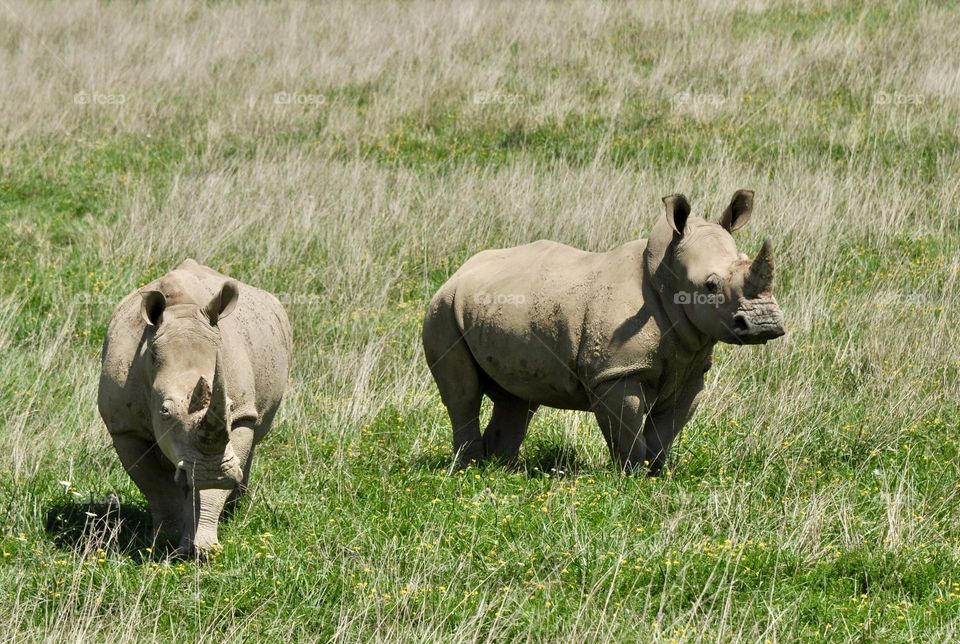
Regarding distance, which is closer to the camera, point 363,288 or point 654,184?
point 363,288

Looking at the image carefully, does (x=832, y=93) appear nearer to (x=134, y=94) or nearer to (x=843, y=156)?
(x=843, y=156)

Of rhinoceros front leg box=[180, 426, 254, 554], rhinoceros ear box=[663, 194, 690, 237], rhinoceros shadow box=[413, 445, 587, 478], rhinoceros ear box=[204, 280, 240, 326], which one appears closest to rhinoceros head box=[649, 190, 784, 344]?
rhinoceros ear box=[663, 194, 690, 237]

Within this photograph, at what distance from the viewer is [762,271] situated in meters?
5.96

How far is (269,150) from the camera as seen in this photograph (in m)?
14.4

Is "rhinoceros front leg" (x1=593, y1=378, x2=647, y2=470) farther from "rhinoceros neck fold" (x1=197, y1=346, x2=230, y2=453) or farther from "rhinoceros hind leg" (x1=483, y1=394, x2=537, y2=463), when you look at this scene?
"rhinoceros neck fold" (x1=197, y1=346, x2=230, y2=453)

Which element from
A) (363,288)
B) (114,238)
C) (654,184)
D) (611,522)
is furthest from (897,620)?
(114,238)

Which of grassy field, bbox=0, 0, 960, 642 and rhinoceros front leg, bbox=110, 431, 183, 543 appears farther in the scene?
rhinoceros front leg, bbox=110, 431, 183, 543

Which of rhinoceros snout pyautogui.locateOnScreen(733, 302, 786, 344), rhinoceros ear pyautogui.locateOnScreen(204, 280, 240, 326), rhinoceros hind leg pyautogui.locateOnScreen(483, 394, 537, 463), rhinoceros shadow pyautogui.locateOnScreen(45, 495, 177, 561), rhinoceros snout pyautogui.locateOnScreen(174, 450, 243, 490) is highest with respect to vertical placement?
rhinoceros snout pyautogui.locateOnScreen(733, 302, 786, 344)

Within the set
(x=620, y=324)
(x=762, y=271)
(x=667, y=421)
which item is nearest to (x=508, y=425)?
(x=667, y=421)

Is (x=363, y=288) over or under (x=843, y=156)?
under

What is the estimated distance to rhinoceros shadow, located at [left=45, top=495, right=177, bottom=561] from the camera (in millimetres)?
6047

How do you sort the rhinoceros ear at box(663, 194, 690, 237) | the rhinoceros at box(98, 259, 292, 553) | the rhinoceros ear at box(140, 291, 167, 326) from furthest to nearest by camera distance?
the rhinoceros ear at box(663, 194, 690, 237), the rhinoceros ear at box(140, 291, 167, 326), the rhinoceros at box(98, 259, 292, 553)

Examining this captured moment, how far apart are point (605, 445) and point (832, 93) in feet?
29.8

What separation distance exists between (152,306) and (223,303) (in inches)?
13.2
